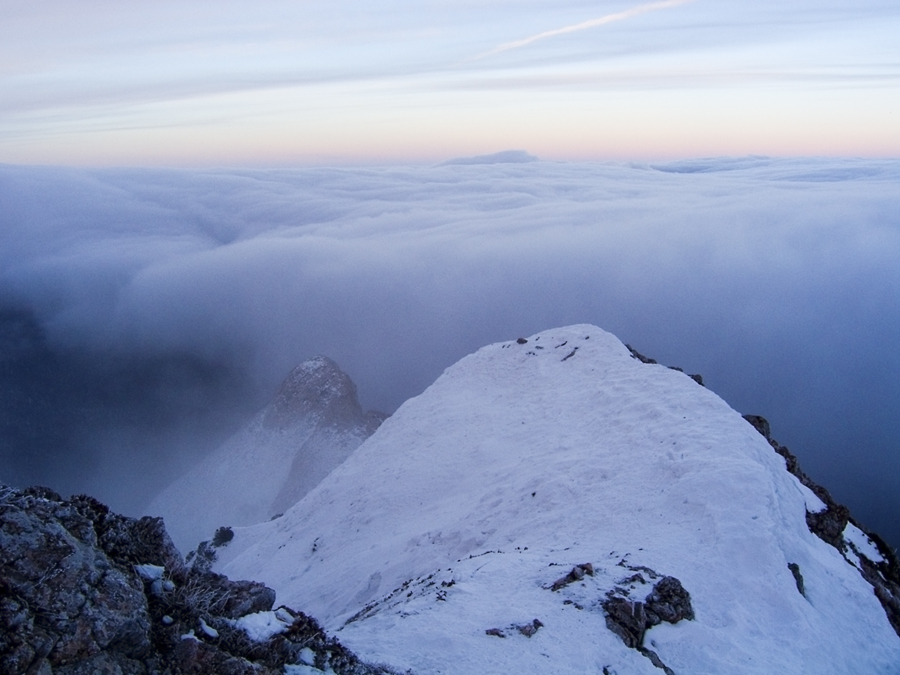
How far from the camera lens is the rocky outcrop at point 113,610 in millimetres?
5727

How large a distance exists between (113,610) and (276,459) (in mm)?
54206

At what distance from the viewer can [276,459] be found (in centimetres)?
5822

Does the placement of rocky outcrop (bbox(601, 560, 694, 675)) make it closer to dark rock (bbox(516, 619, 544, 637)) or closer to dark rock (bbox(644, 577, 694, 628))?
dark rock (bbox(644, 577, 694, 628))

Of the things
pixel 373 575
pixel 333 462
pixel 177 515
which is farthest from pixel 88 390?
pixel 373 575

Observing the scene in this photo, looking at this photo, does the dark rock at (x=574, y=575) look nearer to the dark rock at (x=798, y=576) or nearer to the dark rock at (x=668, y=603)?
the dark rock at (x=668, y=603)

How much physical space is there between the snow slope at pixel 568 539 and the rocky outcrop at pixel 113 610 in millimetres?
1566

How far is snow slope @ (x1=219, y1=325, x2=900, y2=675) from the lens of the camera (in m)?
9.69

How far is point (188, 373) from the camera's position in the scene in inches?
4205

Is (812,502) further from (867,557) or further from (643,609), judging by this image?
(643,609)

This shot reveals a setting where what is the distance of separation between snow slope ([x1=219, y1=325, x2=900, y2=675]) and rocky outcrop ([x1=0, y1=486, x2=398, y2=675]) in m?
1.57

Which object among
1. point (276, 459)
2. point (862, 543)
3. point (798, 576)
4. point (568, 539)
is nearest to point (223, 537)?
point (568, 539)

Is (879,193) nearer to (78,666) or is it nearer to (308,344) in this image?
(308,344)

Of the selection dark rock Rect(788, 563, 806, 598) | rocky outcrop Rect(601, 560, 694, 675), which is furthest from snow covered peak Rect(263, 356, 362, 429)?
rocky outcrop Rect(601, 560, 694, 675)

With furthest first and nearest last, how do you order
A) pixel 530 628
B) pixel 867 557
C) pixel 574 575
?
1. pixel 867 557
2. pixel 574 575
3. pixel 530 628
